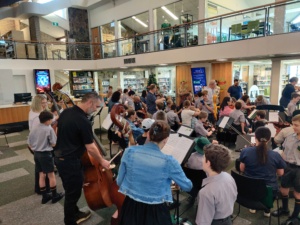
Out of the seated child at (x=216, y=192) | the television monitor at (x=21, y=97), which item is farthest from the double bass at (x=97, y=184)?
the television monitor at (x=21, y=97)

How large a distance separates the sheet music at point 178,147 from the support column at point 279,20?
19.4ft

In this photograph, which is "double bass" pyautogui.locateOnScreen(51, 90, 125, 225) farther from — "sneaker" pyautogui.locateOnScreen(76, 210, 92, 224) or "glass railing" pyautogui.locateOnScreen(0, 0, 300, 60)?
"glass railing" pyautogui.locateOnScreen(0, 0, 300, 60)

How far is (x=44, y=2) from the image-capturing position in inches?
483

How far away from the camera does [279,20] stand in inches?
251

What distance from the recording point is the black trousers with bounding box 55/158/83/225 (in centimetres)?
232

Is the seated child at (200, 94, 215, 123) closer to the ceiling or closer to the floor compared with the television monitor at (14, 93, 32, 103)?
closer to the floor

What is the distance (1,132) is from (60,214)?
14.8 feet

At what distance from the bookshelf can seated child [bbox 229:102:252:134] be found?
10138mm

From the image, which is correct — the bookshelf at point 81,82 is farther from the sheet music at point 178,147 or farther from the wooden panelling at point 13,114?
the sheet music at point 178,147

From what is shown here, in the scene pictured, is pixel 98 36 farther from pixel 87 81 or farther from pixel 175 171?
pixel 175 171

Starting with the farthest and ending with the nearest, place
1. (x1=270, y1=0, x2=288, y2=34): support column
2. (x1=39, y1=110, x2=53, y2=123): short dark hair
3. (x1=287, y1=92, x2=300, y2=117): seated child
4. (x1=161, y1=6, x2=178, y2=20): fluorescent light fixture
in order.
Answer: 1. (x1=161, y1=6, x2=178, y2=20): fluorescent light fixture
2. (x1=270, y1=0, x2=288, y2=34): support column
3. (x1=287, y1=92, x2=300, y2=117): seated child
4. (x1=39, y1=110, x2=53, y2=123): short dark hair

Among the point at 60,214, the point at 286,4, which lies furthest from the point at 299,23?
the point at 60,214

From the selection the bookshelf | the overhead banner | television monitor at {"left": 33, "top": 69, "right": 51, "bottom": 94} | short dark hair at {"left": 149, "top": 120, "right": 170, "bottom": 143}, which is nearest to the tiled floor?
short dark hair at {"left": 149, "top": 120, "right": 170, "bottom": 143}

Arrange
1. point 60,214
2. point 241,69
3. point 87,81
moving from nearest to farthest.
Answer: point 60,214 → point 241,69 → point 87,81
